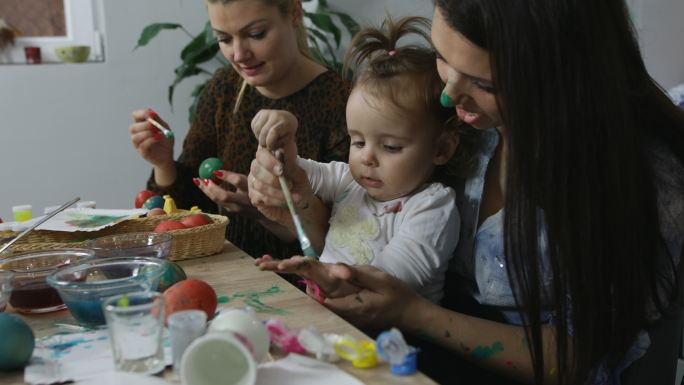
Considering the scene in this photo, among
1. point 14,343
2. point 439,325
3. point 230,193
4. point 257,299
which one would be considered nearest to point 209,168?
point 230,193

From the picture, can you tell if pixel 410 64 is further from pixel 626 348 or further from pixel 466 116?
pixel 626 348

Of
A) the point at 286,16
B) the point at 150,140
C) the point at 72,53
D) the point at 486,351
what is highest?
the point at 286,16

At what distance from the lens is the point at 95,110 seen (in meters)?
3.17

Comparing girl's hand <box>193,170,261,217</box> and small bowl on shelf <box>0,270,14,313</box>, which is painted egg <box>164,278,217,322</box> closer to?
small bowl on shelf <box>0,270,14,313</box>

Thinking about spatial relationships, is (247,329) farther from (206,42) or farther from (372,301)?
(206,42)

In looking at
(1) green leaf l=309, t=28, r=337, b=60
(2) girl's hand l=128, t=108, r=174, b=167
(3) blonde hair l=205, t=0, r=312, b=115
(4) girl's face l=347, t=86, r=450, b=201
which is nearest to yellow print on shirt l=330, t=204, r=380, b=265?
(4) girl's face l=347, t=86, r=450, b=201

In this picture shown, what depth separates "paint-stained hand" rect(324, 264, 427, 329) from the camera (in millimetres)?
1055

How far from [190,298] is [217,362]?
0.20 meters

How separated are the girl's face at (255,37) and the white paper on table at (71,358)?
1.00m

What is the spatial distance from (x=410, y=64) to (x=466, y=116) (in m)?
0.28

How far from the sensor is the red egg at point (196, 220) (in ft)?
4.39

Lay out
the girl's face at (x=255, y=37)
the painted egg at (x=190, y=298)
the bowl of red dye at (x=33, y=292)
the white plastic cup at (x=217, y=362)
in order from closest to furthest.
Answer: the white plastic cup at (x=217, y=362) < the painted egg at (x=190, y=298) < the bowl of red dye at (x=33, y=292) < the girl's face at (x=255, y=37)

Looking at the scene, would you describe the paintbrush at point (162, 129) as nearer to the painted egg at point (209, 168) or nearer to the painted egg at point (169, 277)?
the painted egg at point (209, 168)

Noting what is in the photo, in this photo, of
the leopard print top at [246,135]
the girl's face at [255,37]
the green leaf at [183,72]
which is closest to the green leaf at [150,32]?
the green leaf at [183,72]
